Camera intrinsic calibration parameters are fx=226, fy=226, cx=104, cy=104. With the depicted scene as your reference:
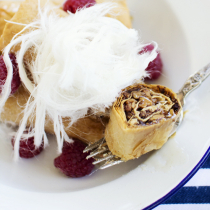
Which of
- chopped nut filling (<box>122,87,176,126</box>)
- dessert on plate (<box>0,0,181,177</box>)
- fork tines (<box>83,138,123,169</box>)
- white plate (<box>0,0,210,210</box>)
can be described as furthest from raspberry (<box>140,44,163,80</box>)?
fork tines (<box>83,138,123,169</box>)

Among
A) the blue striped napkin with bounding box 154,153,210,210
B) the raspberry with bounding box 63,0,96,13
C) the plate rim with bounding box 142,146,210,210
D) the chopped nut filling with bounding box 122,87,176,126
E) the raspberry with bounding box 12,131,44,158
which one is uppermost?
the raspberry with bounding box 63,0,96,13

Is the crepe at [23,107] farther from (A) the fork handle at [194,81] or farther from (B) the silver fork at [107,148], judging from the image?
(A) the fork handle at [194,81]

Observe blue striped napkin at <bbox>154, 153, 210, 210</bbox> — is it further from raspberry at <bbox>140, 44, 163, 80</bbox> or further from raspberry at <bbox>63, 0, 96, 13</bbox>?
raspberry at <bbox>63, 0, 96, 13</bbox>

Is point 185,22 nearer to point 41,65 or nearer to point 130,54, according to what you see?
point 130,54

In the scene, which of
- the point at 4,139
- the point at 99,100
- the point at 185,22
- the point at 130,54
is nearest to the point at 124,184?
the point at 99,100

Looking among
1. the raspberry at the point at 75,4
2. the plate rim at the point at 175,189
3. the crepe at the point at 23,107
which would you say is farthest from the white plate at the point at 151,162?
the raspberry at the point at 75,4

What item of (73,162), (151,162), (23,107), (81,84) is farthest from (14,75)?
(151,162)
